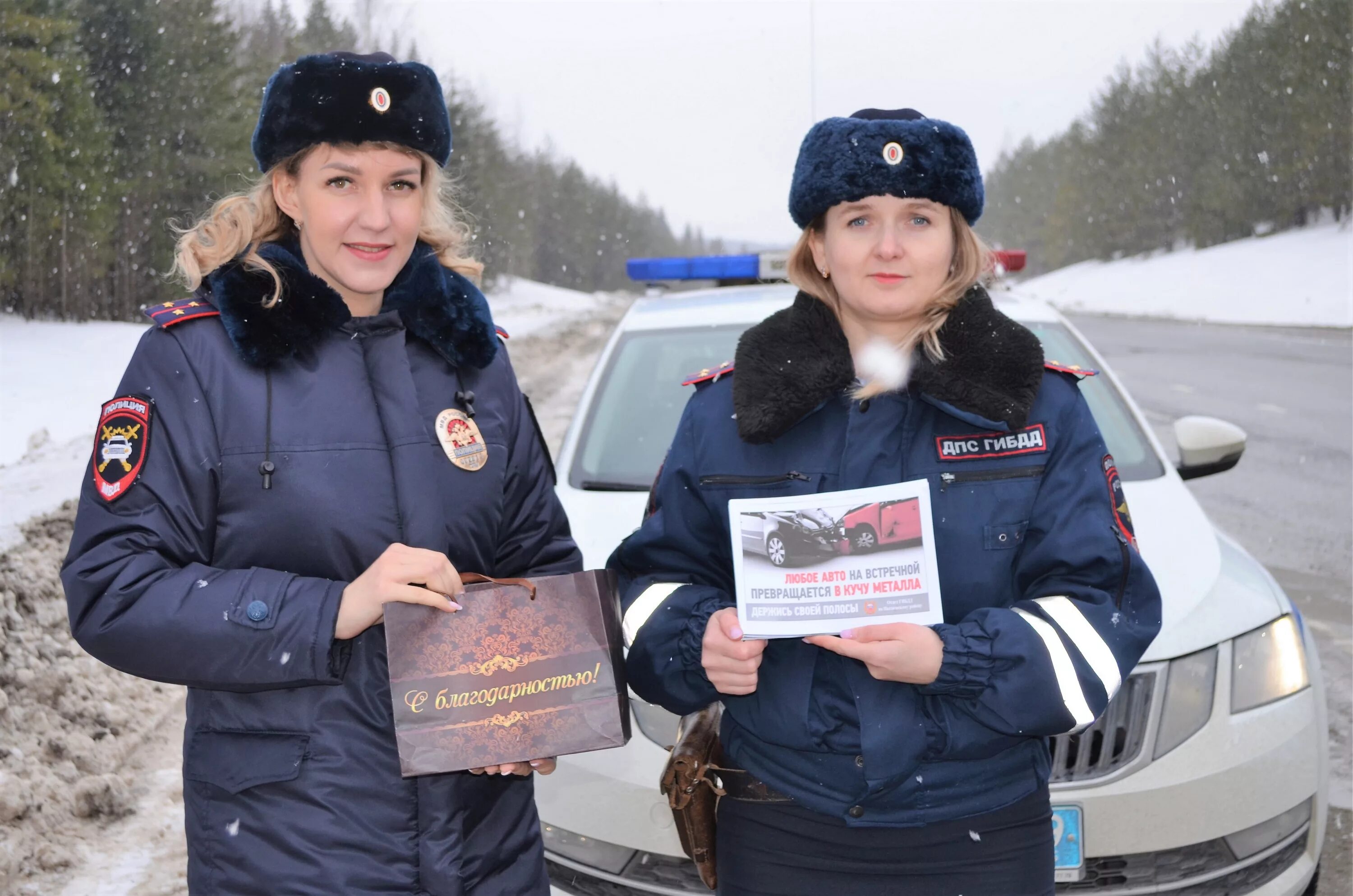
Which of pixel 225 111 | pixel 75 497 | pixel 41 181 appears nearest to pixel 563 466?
pixel 75 497

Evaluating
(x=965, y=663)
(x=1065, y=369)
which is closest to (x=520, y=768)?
(x=965, y=663)

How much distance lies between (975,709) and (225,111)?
26223 millimetres

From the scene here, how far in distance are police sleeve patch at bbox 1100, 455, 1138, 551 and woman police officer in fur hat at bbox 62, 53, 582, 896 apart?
959 millimetres

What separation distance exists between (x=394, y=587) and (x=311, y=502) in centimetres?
20

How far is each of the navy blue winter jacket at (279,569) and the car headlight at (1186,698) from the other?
1.59 metres

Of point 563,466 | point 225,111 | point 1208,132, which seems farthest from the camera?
point 1208,132

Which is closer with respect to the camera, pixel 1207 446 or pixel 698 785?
pixel 698 785

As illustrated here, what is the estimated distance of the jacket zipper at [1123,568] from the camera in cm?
167

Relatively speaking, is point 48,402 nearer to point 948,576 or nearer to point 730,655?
point 730,655

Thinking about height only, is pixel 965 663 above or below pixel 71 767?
above

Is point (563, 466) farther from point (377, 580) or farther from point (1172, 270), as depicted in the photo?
point (1172, 270)

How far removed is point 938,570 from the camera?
1709 mm

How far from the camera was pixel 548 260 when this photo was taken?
80.6 metres

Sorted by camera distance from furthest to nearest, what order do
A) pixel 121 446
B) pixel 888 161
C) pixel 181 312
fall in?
pixel 888 161
pixel 181 312
pixel 121 446
